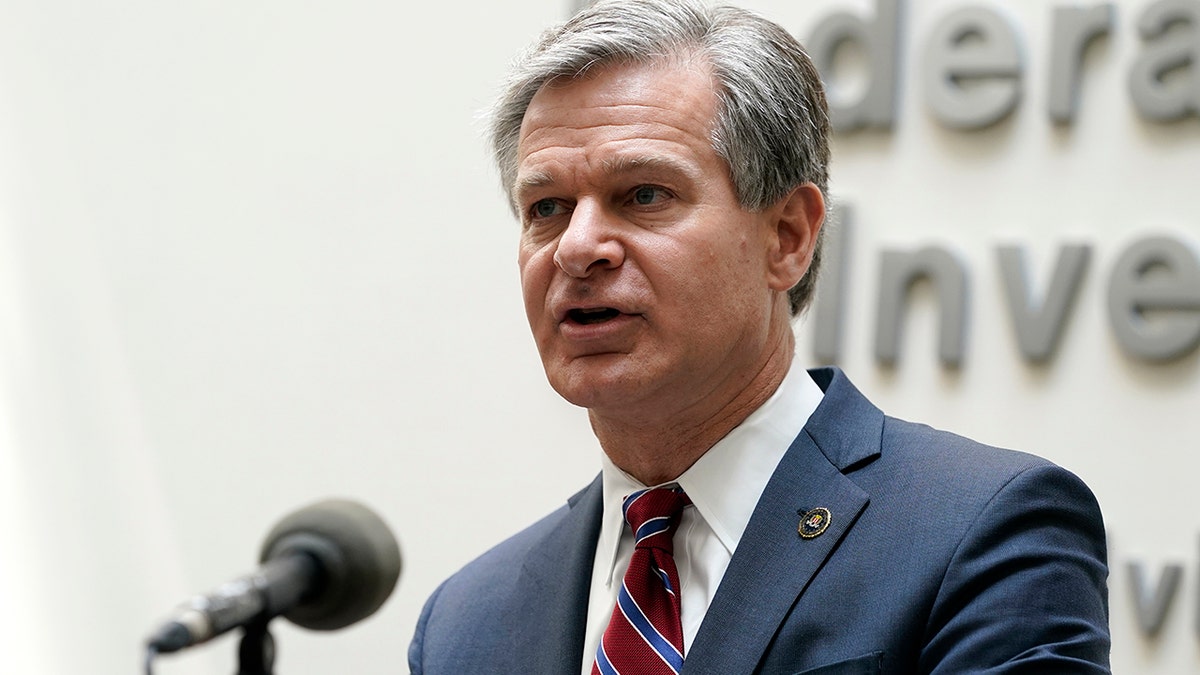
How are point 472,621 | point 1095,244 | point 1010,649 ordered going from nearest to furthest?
point 1010,649
point 472,621
point 1095,244

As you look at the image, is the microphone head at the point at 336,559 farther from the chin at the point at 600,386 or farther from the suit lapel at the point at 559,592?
the suit lapel at the point at 559,592

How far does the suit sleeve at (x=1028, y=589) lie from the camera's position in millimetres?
1564

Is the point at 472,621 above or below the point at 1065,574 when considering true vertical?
below

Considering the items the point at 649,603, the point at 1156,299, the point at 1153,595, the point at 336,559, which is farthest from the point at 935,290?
the point at 336,559

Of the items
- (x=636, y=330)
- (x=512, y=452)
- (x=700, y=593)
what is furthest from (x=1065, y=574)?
(x=512, y=452)

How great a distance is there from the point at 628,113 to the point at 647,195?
12 centimetres

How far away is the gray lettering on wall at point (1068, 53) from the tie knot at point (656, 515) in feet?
5.21

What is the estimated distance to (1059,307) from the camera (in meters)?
3.05

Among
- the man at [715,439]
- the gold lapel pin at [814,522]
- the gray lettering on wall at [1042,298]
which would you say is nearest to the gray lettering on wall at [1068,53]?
the gray lettering on wall at [1042,298]

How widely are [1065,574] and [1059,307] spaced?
5.05 feet

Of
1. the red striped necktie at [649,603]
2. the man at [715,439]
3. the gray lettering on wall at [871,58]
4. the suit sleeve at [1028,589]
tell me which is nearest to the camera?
the suit sleeve at [1028,589]

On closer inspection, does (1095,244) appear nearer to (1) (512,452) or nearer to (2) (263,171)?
(1) (512,452)

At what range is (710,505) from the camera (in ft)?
6.32

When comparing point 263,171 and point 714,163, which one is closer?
point 714,163
